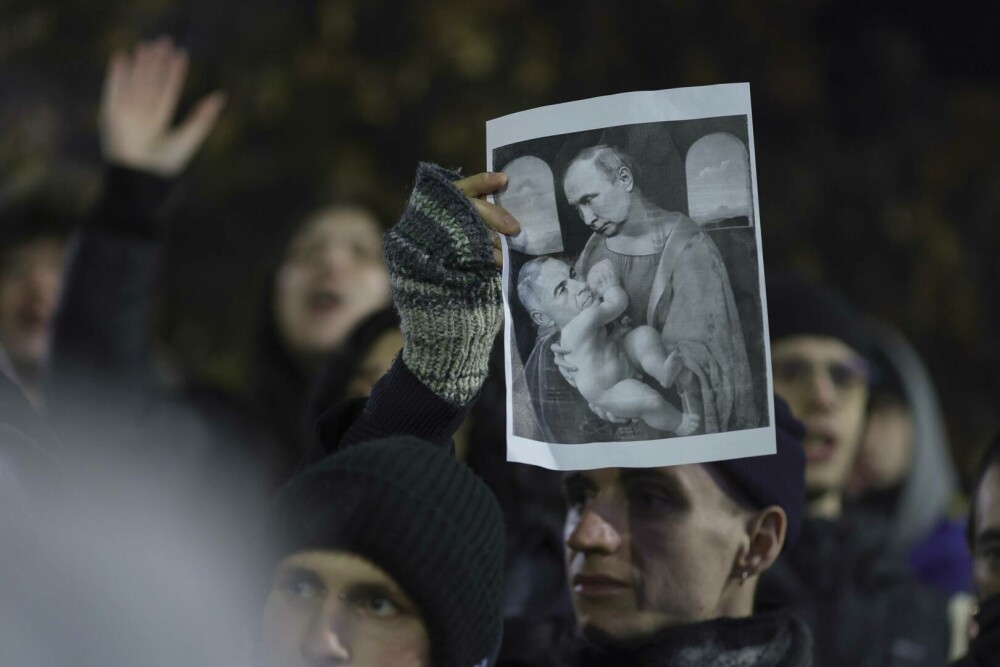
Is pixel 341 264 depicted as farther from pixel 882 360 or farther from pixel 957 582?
pixel 957 582

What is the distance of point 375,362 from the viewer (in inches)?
116

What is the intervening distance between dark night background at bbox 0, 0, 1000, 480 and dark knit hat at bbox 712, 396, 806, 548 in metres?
5.56

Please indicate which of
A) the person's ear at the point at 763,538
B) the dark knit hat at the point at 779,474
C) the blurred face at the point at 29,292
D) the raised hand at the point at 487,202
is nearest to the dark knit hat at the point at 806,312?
the dark knit hat at the point at 779,474

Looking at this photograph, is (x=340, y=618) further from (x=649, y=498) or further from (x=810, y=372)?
(x=810, y=372)

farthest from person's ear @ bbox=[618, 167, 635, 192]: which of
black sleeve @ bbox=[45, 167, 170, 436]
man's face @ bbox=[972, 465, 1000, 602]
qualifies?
black sleeve @ bbox=[45, 167, 170, 436]

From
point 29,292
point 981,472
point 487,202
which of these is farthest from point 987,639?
point 29,292

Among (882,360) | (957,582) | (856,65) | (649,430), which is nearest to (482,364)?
(649,430)

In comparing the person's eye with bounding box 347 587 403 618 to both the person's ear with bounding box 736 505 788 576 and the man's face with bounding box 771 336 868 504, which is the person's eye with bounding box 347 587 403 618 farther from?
the man's face with bounding box 771 336 868 504

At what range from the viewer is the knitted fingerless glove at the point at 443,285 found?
1840mm

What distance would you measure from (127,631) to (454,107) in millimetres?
6912

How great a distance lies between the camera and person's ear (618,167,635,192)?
1.90 meters

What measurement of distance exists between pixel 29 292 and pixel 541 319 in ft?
7.81

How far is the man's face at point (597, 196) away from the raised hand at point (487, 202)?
0.09 meters

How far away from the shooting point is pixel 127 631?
1.81 m
